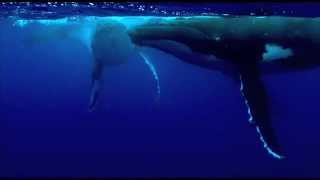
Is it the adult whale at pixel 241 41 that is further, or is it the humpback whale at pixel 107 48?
the humpback whale at pixel 107 48

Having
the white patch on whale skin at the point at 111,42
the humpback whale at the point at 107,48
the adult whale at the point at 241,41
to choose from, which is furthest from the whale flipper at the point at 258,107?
the white patch on whale skin at the point at 111,42

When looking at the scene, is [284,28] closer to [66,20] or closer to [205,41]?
[205,41]

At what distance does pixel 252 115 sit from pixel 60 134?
4310 centimetres

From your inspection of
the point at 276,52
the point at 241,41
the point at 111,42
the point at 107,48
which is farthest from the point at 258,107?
the point at 111,42

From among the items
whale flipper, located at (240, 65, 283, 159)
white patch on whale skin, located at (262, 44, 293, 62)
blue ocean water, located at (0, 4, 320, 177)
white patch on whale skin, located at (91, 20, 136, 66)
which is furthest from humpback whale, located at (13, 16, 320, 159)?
blue ocean water, located at (0, 4, 320, 177)

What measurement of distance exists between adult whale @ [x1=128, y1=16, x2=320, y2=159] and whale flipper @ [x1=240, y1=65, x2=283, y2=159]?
1.23 feet

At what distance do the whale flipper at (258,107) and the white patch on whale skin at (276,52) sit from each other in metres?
0.87

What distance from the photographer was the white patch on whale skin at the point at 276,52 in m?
8.86

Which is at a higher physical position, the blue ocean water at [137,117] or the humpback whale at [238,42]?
the humpback whale at [238,42]

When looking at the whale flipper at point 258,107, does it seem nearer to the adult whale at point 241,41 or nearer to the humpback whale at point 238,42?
the humpback whale at point 238,42

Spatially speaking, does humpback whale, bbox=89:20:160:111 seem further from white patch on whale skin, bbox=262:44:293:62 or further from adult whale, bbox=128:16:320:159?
white patch on whale skin, bbox=262:44:293:62

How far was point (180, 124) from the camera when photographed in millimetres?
50500

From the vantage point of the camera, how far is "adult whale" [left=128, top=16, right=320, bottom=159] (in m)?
8.84

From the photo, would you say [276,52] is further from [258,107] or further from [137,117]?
[137,117]
